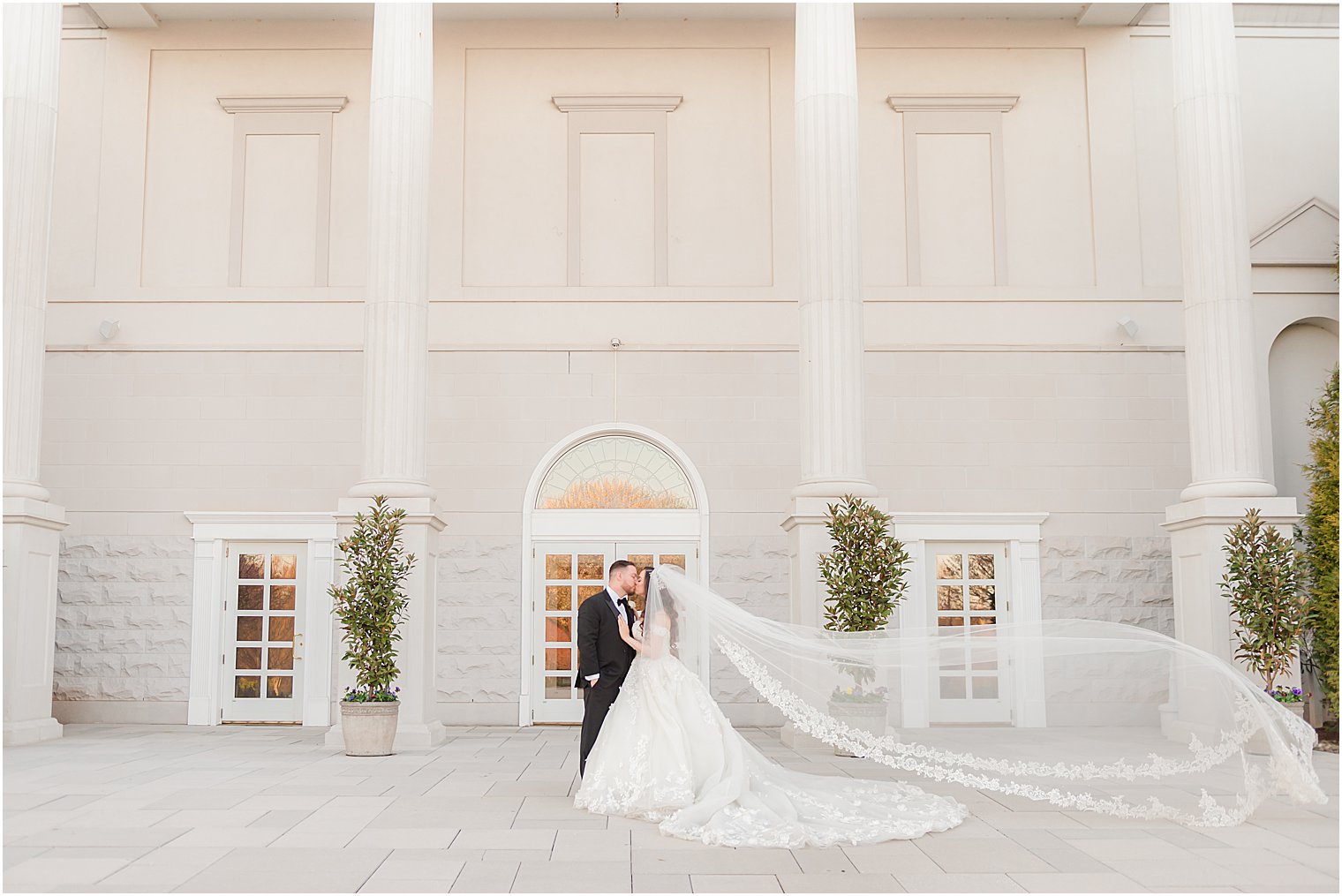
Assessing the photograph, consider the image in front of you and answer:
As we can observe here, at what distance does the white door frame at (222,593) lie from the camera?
13344 mm

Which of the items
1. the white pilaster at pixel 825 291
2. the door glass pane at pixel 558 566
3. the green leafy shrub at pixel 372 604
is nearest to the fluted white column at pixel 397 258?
the green leafy shrub at pixel 372 604

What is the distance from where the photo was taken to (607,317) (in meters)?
14.1

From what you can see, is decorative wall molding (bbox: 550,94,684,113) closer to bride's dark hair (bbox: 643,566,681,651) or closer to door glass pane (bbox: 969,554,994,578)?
door glass pane (bbox: 969,554,994,578)

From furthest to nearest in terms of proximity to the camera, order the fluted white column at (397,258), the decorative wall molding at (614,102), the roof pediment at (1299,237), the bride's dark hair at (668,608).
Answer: the decorative wall molding at (614,102) → the roof pediment at (1299,237) → the fluted white column at (397,258) → the bride's dark hair at (668,608)

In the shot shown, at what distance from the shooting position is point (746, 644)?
7.83 metres

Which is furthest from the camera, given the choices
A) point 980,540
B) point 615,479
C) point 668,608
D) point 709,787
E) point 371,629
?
point 615,479

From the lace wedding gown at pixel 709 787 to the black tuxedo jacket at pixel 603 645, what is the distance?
1.06 feet

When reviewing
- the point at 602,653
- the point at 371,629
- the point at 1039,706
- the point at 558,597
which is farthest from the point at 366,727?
the point at 1039,706

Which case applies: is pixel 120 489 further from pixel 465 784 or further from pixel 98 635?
pixel 465 784

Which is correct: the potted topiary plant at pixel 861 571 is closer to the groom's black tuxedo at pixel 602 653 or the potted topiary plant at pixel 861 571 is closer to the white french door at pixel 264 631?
the groom's black tuxedo at pixel 602 653

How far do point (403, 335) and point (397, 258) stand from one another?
2.68 feet

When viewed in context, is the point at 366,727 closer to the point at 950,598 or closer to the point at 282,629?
the point at 282,629

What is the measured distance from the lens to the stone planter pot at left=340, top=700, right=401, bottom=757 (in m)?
10.1

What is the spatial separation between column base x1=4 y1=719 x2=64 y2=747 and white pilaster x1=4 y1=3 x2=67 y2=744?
11 mm
